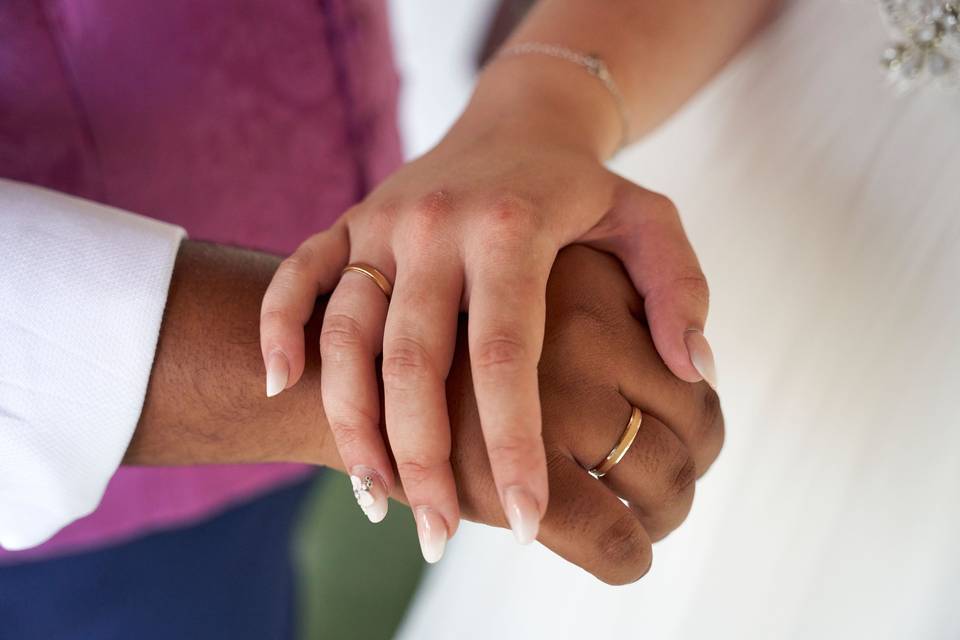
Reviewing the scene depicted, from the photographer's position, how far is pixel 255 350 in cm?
60

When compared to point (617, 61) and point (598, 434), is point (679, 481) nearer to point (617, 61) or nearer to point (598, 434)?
point (598, 434)

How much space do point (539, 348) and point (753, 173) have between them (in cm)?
44

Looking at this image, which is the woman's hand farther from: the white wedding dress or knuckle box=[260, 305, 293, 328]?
the white wedding dress

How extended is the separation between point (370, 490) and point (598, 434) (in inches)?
6.3

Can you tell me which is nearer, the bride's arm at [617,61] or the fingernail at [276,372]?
the fingernail at [276,372]

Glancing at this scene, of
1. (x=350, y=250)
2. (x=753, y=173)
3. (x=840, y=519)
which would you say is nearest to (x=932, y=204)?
(x=753, y=173)

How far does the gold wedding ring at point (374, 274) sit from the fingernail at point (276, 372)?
87 millimetres

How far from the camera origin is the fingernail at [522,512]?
19.6 inches

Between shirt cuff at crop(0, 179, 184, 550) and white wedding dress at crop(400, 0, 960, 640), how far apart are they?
542mm

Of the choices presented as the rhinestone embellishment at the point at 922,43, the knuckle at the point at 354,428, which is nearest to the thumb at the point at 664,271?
the knuckle at the point at 354,428

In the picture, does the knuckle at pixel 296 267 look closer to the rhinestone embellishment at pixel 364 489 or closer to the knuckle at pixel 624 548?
the rhinestone embellishment at pixel 364 489

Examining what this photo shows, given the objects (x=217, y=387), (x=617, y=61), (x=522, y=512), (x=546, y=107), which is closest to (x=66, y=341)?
(x=217, y=387)

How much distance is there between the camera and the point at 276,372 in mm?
562

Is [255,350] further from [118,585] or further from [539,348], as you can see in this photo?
[118,585]
